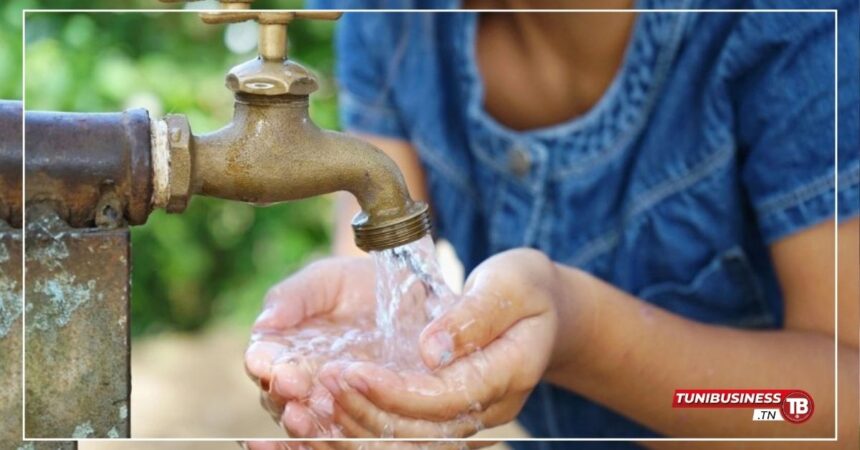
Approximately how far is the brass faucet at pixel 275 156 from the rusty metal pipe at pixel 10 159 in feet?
0.26

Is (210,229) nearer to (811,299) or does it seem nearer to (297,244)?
(297,244)

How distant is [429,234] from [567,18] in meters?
0.38

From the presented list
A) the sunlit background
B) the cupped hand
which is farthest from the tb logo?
the sunlit background

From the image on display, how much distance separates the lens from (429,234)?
2.68 ft

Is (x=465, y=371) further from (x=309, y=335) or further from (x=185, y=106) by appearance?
(x=185, y=106)

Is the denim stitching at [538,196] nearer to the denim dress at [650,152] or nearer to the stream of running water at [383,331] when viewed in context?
the denim dress at [650,152]

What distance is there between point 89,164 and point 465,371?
0.29 metres

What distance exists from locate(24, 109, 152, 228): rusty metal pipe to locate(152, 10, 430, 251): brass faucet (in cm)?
1

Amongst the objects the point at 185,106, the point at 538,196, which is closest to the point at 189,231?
the point at 185,106

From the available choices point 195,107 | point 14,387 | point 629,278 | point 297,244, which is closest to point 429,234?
point 14,387

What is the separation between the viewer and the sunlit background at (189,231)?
66.4 inches

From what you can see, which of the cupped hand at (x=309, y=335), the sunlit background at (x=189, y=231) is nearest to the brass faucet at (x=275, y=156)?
the cupped hand at (x=309, y=335)

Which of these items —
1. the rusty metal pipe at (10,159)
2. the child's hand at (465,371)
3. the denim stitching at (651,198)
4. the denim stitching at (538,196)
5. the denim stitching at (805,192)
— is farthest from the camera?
the denim stitching at (538,196)

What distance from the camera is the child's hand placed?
2.63 feet
